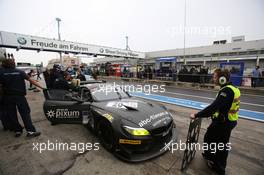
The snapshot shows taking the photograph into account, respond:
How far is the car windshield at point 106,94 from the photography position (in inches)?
128

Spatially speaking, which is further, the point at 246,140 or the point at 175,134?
the point at 246,140

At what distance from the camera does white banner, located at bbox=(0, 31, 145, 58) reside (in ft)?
36.2

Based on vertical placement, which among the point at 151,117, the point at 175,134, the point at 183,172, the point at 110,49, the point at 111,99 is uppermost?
the point at 110,49

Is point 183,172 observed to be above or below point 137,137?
below

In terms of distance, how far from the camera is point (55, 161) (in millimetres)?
2420

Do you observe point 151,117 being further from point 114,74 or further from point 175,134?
point 114,74

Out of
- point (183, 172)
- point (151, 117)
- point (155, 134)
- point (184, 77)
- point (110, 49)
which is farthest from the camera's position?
point (110, 49)

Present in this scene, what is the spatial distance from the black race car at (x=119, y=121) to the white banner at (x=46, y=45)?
38.1 feet

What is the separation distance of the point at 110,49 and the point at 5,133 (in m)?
16.9

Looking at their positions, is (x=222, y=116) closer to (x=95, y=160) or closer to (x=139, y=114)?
(x=139, y=114)

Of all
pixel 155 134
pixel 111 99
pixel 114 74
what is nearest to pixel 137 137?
pixel 155 134

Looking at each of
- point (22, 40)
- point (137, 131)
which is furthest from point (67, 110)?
point (22, 40)

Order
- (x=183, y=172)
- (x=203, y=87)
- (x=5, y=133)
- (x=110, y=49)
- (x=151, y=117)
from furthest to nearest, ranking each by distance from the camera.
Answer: (x=110, y=49)
(x=203, y=87)
(x=5, y=133)
(x=151, y=117)
(x=183, y=172)
